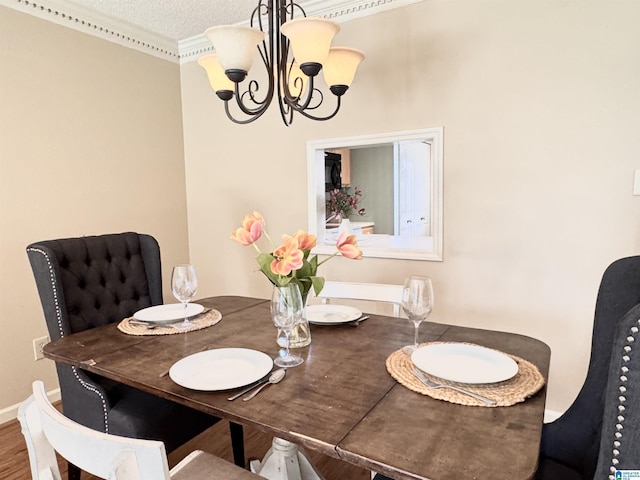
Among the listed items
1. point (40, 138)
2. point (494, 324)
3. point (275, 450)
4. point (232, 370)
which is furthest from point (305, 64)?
point (40, 138)

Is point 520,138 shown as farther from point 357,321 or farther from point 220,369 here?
point 220,369

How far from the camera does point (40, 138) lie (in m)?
Result: 2.45

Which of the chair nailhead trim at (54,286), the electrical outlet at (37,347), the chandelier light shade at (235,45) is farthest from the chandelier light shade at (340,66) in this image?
the electrical outlet at (37,347)

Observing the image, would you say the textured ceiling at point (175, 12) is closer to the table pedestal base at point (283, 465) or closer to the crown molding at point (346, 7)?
the crown molding at point (346, 7)

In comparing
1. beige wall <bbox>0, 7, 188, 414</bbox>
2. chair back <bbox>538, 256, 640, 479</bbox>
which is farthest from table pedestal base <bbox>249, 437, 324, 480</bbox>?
beige wall <bbox>0, 7, 188, 414</bbox>

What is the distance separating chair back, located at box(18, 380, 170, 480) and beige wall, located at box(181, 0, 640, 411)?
1.98 m

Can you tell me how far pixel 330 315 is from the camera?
5.48ft

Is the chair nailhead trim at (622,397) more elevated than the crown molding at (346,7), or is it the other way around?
the crown molding at (346,7)

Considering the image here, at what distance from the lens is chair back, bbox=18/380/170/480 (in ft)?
2.20

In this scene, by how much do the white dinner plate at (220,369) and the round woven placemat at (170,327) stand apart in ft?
0.98

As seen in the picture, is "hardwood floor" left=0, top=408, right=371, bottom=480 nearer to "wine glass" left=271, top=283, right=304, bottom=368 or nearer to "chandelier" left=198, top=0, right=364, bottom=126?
"wine glass" left=271, top=283, right=304, bottom=368

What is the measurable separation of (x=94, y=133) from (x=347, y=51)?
191 cm

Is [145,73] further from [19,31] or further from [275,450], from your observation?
[275,450]

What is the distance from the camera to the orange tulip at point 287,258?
3.93 feet
